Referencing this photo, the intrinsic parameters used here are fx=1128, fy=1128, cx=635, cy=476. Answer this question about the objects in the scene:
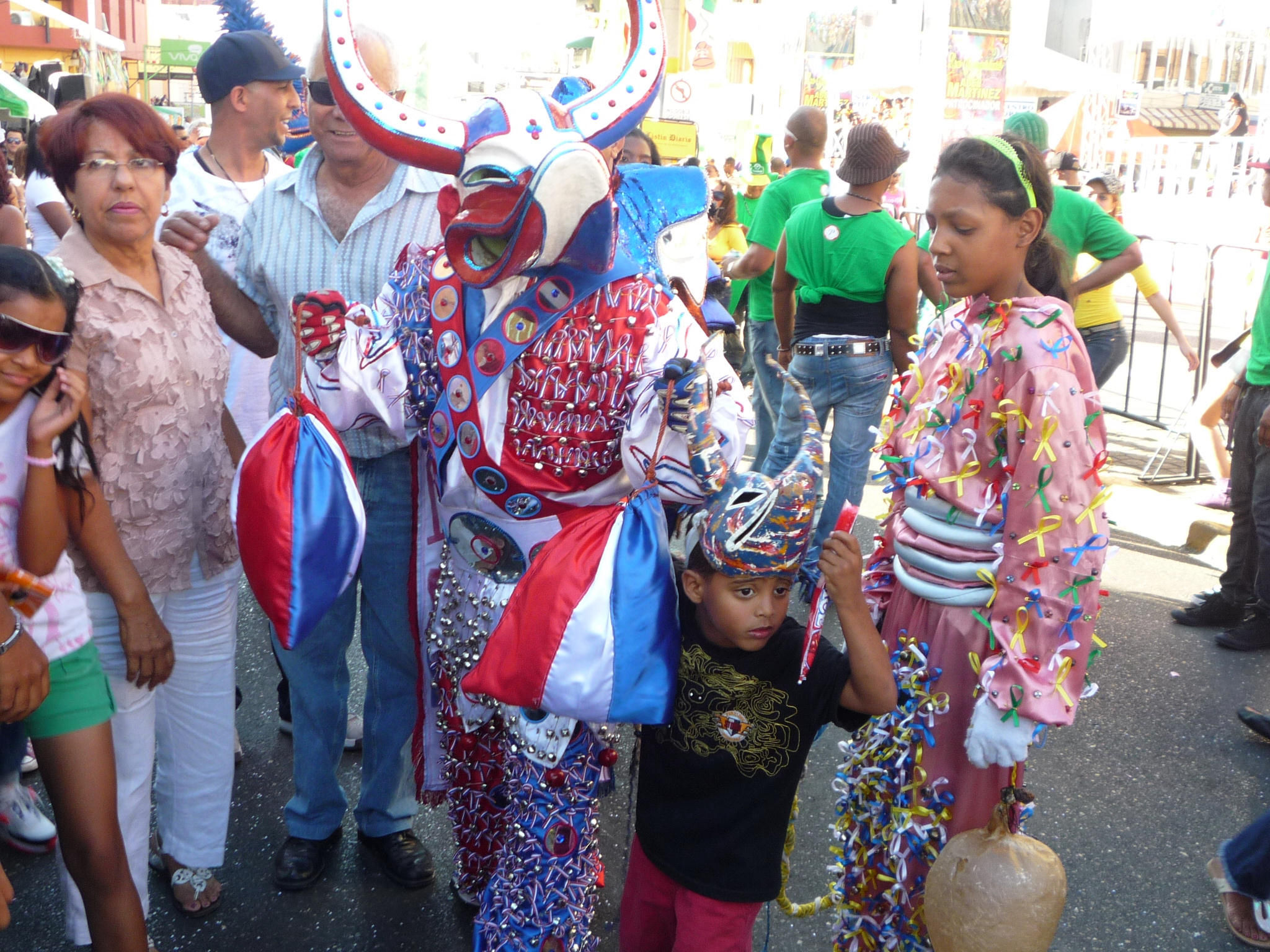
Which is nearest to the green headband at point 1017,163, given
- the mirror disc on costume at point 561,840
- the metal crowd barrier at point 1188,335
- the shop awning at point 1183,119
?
the mirror disc on costume at point 561,840

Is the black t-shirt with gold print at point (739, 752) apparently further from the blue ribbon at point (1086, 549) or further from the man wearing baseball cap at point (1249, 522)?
the man wearing baseball cap at point (1249, 522)

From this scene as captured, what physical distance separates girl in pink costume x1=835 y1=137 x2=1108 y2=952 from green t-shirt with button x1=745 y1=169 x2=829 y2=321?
133 inches

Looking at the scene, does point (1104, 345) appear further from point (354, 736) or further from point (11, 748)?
point (11, 748)

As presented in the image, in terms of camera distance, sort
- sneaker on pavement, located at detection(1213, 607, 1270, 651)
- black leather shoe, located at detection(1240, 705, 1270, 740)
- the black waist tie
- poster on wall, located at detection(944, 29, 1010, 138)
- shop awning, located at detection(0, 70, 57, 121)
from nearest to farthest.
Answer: black leather shoe, located at detection(1240, 705, 1270, 740)
sneaker on pavement, located at detection(1213, 607, 1270, 651)
the black waist tie
poster on wall, located at detection(944, 29, 1010, 138)
shop awning, located at detection(0, 70, 57, 121)

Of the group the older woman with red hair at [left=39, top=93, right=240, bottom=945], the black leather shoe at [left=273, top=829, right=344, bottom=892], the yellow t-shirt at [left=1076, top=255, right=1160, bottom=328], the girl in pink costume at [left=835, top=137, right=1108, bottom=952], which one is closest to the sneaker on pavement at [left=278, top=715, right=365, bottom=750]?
the black leather shoe at [left=273, top=829, right=344, bottom=892]

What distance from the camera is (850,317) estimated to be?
15.8 feet

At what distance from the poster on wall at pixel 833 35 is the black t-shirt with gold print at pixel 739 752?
17.6 meters

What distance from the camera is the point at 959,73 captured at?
39.1 feet

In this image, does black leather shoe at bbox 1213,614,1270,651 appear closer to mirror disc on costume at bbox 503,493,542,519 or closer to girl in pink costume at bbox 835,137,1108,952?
girl in pink costume at bbox 835,137,1108,952

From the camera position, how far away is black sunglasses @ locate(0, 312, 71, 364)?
81.4 inches

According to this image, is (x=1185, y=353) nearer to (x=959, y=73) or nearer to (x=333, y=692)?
(x=333, y=692)

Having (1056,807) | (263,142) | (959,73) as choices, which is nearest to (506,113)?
(263,142)

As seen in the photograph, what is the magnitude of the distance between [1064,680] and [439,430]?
1325 millimetres

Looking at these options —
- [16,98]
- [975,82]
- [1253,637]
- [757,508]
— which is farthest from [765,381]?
[16,98]
